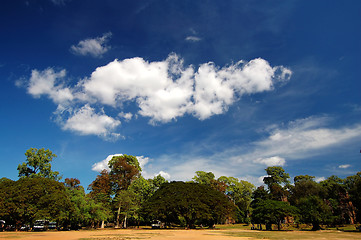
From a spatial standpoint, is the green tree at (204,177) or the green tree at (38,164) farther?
the green tree at (204,177)

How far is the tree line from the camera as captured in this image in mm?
37312

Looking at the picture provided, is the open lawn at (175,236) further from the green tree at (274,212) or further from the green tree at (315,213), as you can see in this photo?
the green tree at (315,213)

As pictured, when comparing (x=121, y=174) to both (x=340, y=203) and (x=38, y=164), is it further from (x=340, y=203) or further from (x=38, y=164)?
(x=340, y=203)

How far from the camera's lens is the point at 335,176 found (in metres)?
69.6

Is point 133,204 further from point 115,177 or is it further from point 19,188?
point 19,188

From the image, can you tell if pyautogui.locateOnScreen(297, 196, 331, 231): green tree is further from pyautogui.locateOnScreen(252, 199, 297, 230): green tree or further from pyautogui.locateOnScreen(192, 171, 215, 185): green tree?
pyautogui.locateOnScreen(192, 171, 215, 185): green tree

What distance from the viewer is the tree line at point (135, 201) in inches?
1469

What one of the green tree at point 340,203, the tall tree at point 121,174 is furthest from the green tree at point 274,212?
the tall tree at point 121,174

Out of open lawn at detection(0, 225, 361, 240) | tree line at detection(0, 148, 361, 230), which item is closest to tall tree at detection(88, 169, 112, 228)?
tree line at detection(0, 148, 361, 230)

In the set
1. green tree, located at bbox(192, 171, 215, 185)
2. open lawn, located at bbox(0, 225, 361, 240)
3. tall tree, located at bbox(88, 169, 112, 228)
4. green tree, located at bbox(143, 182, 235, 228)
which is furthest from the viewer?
green tree, located at bbox(192, 171, 215, 185)

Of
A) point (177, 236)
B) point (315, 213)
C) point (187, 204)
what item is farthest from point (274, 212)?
point (177, 236)

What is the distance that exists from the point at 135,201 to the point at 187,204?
1746 centimetres

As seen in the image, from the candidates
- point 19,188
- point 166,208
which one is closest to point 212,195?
point 166,208

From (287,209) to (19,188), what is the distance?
48.3 metres
